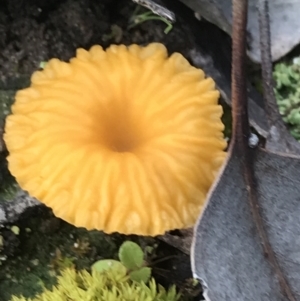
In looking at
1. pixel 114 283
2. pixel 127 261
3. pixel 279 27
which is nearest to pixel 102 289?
pixel 114 283

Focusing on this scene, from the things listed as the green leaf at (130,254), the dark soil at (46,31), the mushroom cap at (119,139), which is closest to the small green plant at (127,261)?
the green leaf at (130,254)

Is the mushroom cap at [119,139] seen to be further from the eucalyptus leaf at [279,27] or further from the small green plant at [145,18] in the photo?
the eucalyptus leaf at [279,27]

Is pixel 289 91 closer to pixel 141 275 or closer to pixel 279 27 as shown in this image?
pixel 279 27

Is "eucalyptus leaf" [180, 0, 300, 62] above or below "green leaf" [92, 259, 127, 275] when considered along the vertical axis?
above

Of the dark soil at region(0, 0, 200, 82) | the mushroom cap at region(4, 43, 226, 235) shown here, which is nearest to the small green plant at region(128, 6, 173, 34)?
the dark soil at region(0, 0, 200, 82)

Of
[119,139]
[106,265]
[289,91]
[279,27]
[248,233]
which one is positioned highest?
[279,27]

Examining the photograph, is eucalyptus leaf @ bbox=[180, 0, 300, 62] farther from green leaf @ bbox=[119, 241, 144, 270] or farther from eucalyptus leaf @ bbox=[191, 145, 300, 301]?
green leaf @ bbox=[119, 241, 144, 270]
